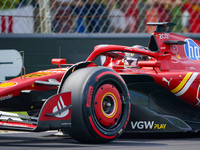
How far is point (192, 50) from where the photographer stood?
20.3 feet

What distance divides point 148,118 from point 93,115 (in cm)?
101

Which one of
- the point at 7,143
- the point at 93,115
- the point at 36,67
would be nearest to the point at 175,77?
the point at 93,115

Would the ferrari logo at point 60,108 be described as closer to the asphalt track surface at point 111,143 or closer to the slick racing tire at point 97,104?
the slick racing tire at point 97,104

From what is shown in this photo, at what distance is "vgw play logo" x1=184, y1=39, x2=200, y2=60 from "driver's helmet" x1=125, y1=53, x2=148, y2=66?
58cm

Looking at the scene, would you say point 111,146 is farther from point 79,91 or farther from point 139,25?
point 139,25

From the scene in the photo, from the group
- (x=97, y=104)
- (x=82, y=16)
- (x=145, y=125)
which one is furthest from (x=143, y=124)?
(x=82, y=16)

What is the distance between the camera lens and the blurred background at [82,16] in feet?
23.7

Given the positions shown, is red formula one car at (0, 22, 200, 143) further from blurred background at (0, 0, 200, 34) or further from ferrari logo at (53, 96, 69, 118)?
blurred background at (0, 0, 200, 34)

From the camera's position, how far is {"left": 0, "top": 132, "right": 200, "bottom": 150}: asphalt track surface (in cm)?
436

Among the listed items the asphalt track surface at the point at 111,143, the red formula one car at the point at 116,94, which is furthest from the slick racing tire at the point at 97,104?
the asphalt track surface at the point at 111,143

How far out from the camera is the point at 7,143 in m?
4.81

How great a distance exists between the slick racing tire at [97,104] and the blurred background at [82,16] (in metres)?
2.85

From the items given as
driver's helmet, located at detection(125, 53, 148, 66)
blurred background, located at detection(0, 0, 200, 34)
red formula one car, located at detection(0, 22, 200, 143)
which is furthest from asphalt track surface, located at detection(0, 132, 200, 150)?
blurred background, located at detection(0, 0, 200, 34)

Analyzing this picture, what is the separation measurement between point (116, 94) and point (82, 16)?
312 cm
